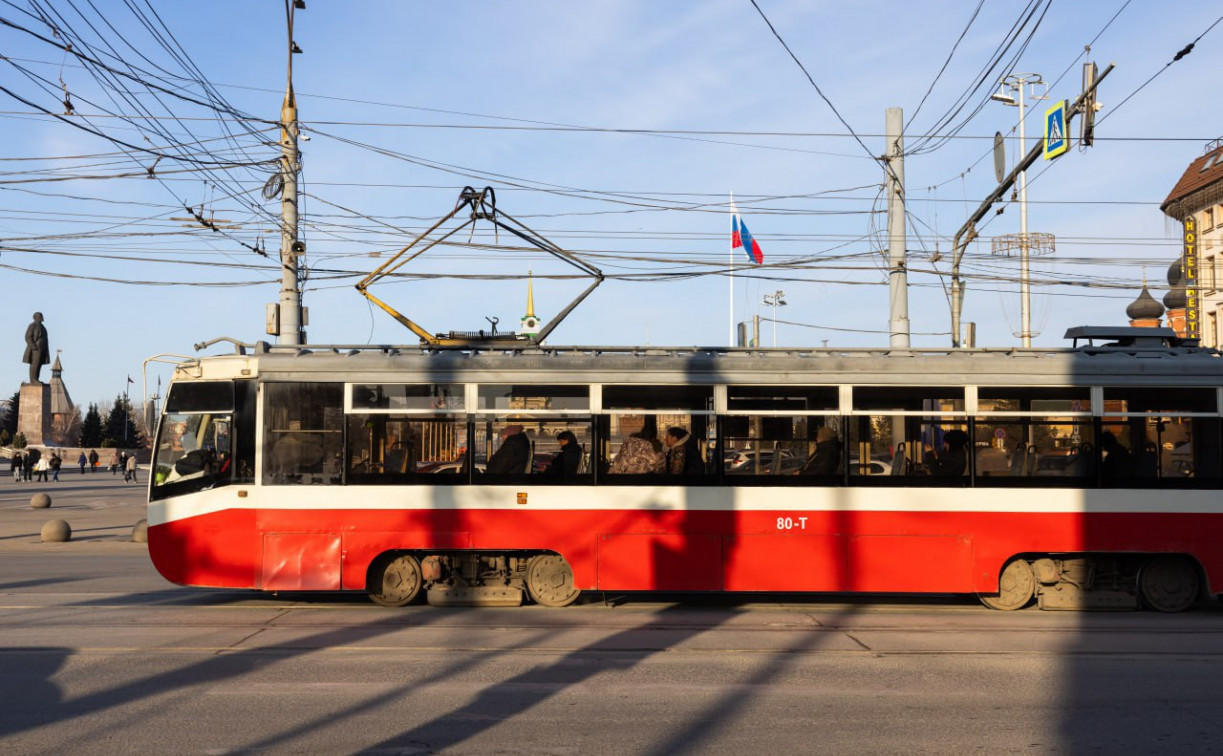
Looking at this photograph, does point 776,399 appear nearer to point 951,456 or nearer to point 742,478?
point 742,478

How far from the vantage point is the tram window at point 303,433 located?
1217cm

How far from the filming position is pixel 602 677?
27.9 feet

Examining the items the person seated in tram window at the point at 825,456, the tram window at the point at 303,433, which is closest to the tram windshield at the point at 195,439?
the tram window at the point at 303,433

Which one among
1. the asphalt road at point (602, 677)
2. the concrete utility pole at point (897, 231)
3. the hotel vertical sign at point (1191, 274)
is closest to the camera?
the asphalt road at point (602, 677)

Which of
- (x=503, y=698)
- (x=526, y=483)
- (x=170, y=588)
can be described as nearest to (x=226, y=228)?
(x=170, y=588)

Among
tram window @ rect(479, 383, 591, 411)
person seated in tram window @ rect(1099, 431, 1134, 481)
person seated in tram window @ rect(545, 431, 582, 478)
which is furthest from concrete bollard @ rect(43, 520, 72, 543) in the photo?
person seated in tram window @ rect(1099, 431, 1134, 481)

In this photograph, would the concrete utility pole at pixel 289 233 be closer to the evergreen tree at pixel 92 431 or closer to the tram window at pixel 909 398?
the tram window at pixel 909 398

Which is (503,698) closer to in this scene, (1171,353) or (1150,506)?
(1150,506)

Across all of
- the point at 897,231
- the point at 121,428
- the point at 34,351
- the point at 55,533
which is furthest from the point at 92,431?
the point at 897,231

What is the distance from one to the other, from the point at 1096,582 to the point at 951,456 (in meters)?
2.23

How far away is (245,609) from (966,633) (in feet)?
25.3

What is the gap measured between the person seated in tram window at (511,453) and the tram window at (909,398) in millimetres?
3728

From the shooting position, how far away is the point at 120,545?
66.7 feet

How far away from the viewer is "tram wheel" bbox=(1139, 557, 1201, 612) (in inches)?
478
